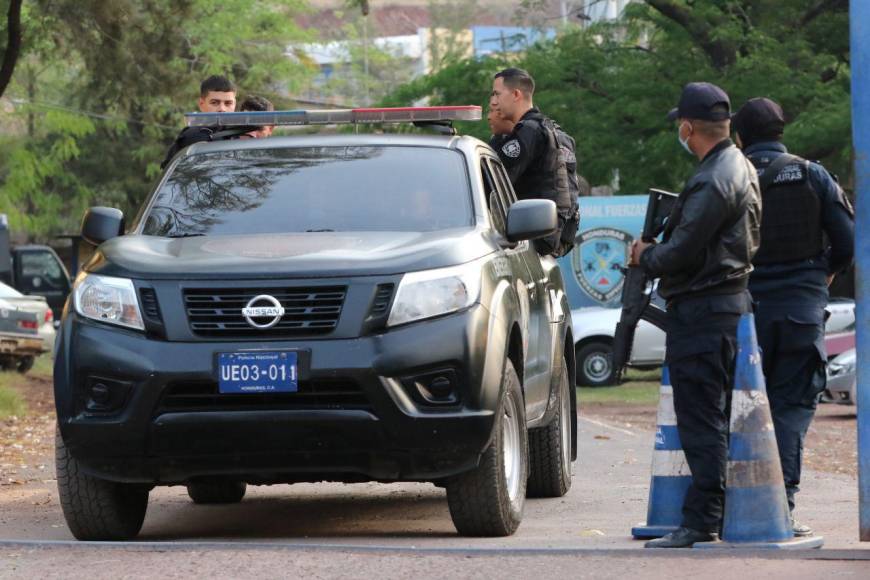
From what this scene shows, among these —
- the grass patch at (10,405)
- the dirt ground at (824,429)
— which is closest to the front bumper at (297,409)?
the dirt ground at (824,429)

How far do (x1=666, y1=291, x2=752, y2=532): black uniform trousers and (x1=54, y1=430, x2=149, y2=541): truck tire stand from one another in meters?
2.49

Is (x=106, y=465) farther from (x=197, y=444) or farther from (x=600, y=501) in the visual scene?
(x=600, y=501)

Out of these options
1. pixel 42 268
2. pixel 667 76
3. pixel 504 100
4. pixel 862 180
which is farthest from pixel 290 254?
pixel 42 268

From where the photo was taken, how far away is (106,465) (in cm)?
721

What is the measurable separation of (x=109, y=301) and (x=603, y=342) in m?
18.9

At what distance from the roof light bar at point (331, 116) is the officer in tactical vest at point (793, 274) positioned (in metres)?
1.82

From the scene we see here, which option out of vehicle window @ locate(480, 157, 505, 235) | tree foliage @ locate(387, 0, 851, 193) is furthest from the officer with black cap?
tree foliage @ locate(387, 0, 851, 193)

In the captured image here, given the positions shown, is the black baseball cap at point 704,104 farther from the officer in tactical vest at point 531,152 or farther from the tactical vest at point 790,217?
the officer in tactical vest at point 531,152

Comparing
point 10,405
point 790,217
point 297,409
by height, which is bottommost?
point 10,405

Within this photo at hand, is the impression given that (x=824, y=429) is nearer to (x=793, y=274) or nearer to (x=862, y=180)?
(x=793, y=274)

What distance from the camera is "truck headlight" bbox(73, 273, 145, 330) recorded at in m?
7.18

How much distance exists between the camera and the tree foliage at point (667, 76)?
92.1 ft

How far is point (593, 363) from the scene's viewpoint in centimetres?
2584

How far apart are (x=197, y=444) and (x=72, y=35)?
38.5 feet
